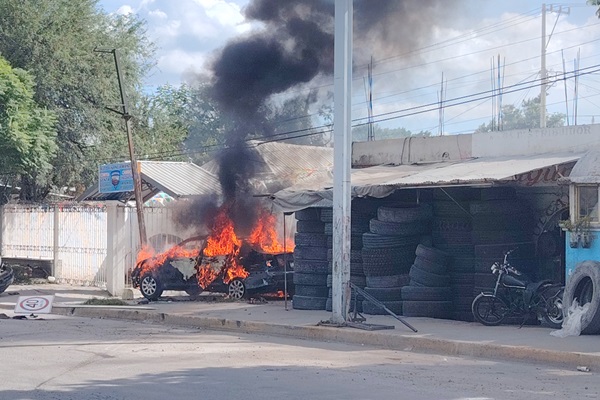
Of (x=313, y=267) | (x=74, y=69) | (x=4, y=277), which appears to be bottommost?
(x=4, y=277)

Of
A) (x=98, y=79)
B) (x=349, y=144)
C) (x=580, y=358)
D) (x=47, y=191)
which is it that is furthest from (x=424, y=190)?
(x=47, y=191)

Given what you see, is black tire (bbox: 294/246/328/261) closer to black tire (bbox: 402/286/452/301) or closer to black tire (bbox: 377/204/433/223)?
black tire (bbox: 377/204/433/223)

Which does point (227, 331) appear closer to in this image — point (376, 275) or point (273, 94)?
point (376, 275)

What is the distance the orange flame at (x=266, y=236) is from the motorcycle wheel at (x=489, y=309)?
7.10 metres

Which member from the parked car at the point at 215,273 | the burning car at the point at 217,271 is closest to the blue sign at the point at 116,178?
the burning car at the point at 217,271

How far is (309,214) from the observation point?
18312 millimetres

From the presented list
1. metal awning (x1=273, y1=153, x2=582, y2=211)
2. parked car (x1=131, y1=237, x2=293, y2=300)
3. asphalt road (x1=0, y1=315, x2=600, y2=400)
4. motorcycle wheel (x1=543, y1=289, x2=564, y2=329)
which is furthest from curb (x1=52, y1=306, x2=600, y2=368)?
metal awning (x1=273, y1=153, x2=582, y2=211)

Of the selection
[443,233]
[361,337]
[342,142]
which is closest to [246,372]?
[361,337]

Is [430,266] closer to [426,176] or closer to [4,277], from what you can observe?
[426,176]

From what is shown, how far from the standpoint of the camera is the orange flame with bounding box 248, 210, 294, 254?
21438 mm

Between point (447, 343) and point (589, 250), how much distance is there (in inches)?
119

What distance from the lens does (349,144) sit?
46.9 ft

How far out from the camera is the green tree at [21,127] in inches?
992

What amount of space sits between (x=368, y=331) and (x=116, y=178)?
16308 millimetres
